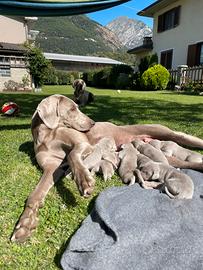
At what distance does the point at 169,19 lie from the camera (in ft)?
76.7

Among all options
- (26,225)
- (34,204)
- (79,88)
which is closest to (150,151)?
(34,204)

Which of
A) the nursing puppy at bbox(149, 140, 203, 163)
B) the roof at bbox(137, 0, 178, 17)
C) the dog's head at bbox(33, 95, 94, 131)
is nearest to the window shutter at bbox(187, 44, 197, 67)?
the roof at bbox(137, 0, 178, 17)

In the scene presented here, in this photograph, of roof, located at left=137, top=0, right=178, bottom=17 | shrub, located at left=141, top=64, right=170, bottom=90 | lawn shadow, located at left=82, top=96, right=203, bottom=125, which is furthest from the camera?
roof, located at left=137, top=0, right=178, bottom=17

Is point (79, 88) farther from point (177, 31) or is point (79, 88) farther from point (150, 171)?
point (177, 31)

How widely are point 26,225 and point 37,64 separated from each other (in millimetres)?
17708

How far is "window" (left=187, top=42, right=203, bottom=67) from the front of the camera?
64.6 feet

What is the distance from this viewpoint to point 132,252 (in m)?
2.54

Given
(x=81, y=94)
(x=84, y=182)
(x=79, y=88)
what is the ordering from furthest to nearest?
(x=79, y=88) < (x=81, y=94) < (x=84, y=182)

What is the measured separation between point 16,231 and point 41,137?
4.92ft

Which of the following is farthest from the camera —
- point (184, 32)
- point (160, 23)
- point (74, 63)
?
point (74, 63)

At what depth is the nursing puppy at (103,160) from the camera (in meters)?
3.89

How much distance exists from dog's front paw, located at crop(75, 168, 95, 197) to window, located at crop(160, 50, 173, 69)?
2052 cm

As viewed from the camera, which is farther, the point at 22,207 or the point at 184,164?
the point at 184,164

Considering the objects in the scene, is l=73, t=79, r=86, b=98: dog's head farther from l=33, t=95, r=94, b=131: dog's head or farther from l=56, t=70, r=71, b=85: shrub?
l=56, t=70, r=71, b=85: shrub
